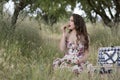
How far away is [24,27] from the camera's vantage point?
47.1ft

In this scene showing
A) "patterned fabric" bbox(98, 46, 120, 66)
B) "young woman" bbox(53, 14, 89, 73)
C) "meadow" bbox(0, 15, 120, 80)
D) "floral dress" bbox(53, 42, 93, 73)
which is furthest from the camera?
"young woman" bbox(53, 14, 89, 73)

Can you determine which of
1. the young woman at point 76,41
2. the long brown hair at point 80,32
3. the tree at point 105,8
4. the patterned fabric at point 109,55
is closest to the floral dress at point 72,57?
the young woman at point 76,41

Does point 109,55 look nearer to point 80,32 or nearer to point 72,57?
point 72,57

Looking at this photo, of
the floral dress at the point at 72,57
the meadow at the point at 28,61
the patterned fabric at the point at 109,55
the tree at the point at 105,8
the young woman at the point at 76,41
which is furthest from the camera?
the tree at the point at 105,8

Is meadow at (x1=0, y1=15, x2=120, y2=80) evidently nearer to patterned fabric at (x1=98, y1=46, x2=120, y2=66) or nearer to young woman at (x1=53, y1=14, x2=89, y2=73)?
young woman at (x1=53, y1=14, x2=89, y2=73)

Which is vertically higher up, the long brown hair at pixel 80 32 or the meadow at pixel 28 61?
the long brown hair at pixel 80 32

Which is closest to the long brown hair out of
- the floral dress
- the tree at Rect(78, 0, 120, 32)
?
the floral dress

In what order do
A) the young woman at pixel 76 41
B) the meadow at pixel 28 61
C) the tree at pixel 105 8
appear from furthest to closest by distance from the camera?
the tree at pixel 105 8 < the young woman at pixel 76 41 < the meadow at pixel 28 61

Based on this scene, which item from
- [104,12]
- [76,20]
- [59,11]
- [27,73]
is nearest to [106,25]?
[104,12]

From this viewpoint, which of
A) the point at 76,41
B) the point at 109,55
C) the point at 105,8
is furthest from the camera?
the point at 105,8

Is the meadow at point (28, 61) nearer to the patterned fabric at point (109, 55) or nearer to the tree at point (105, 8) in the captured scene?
the patterned fabric at point (109, 55)

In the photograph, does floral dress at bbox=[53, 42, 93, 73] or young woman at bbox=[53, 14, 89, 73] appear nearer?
floral dress at bbox=[53, 42, 93, 73]

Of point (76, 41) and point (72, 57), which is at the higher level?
point (76, 41)

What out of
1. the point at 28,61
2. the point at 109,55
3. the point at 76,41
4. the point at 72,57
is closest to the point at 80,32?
the point at 76,41
